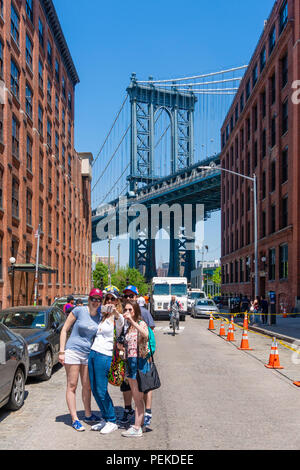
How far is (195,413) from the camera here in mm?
7730

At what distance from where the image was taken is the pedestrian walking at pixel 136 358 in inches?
254

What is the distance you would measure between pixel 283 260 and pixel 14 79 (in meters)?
21.6

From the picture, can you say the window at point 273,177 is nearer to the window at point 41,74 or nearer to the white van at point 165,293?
the white van at point 165,293

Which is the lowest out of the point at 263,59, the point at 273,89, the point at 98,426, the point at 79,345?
the point at 98,426

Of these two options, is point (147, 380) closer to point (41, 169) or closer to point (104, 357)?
point (104, 357)

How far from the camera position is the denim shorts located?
6.51m

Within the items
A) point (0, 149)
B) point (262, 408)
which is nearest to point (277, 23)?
point (0, 149)

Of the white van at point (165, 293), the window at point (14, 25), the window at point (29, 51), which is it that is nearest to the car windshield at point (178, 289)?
the white van at point (165, 293)

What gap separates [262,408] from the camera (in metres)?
8.20

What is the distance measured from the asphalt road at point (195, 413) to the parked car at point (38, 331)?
1.19 ft

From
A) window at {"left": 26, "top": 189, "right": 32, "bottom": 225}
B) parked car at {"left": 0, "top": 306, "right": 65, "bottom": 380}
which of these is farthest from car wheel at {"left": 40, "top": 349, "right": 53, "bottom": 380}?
window at {"left": 26, "top": 189, "right": 32, "bottom": 225}

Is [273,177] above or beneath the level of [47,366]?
above

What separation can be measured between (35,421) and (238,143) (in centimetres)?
5337

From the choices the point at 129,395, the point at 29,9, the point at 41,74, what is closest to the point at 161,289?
the point at 41,74
